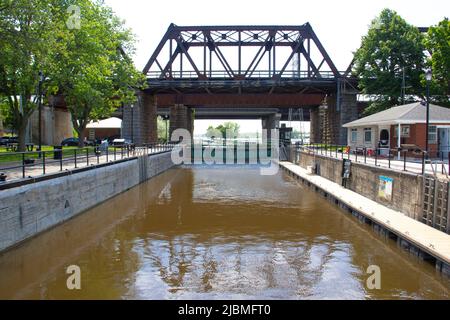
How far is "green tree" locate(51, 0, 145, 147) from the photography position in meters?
36.1

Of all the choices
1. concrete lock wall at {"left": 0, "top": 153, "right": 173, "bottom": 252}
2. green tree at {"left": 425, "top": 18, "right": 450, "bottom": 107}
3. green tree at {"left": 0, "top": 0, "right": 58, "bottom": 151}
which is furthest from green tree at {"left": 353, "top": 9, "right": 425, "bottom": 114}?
green tree at {"left": 0, "top": 0, "right": 58, "bottom": 151}

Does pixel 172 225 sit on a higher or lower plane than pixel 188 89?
lower

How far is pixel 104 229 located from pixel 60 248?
3555 millimetres

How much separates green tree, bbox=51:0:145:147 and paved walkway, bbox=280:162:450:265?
19933 millimetres

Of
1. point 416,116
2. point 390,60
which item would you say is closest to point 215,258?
point 416,116

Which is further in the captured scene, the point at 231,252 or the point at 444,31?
the point at 444,31

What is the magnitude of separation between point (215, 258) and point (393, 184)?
9.45m

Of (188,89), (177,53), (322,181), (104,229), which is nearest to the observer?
(104,229)

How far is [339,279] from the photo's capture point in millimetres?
12719

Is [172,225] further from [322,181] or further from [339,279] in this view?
[322,181]

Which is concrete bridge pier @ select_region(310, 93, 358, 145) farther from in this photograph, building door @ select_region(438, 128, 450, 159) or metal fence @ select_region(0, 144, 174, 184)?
metal fence @ select_region(0, 144, 174, 184)

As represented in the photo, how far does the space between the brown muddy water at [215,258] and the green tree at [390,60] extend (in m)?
31.3
